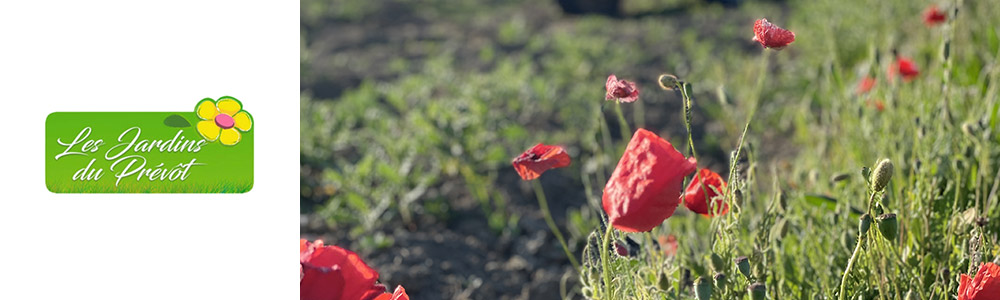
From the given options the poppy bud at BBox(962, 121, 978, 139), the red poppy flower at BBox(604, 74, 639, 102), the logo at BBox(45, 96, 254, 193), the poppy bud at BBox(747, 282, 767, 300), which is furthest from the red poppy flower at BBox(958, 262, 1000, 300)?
the logo at BBox(45, 96, 254, 193)

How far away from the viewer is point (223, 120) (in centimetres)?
106

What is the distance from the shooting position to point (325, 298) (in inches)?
41.5

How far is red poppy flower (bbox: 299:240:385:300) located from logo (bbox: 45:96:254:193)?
113 mm

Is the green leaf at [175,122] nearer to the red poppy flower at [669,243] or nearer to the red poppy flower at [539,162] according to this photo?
the red poppy flower at [539,162]

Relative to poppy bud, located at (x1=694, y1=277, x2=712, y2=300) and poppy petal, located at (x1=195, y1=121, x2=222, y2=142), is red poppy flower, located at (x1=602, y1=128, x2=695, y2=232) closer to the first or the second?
poppy bud, located at (x1=694, y1=277, x2=712, y2=300)

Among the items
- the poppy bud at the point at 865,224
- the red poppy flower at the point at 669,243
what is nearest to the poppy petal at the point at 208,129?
the poppy bud at the point at 865,224

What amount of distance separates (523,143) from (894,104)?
4.24 ft

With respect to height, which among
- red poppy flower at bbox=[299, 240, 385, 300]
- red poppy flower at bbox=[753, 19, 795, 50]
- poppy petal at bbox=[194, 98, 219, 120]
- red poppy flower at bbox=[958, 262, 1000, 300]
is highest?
red poppy flower at bbox=[753, 19, 795, 50]

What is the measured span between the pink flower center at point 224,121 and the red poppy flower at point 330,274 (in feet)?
0.55

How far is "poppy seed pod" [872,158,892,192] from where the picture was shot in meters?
0.98

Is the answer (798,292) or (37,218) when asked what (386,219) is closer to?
(798,292)

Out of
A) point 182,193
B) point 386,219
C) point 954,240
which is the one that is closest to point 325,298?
point 182,193

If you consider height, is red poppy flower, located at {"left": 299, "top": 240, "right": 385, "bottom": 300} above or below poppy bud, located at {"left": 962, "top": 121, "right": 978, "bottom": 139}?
below

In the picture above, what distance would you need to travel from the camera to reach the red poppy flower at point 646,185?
3.22ft
